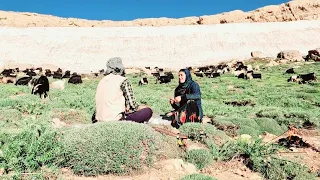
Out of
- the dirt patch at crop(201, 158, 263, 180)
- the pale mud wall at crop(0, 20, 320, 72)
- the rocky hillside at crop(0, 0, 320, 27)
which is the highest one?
the rocky hillside at crop(0, 0, 320, 27)

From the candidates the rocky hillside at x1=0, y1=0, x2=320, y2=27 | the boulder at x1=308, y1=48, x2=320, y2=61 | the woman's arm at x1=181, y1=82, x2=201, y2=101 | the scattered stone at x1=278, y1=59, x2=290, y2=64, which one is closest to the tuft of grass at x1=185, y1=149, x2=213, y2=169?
the woman's arm at x1=181, y1=82, x2=201, y2=101

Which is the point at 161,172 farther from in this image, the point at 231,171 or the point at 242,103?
the point at 242,103

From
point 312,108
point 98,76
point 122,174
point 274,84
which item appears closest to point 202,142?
point 122,174

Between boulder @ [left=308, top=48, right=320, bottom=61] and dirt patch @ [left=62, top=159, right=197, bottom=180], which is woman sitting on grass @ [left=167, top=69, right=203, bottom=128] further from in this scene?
boulder @ [left=308, top=48, right=320, bottom=61]

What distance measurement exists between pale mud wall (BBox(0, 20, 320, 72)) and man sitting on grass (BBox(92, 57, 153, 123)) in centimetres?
3717

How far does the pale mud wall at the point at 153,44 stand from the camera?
50219mm

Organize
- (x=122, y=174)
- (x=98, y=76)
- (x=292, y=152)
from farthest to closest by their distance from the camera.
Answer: (x=98, y=76) → (x=292, y=152) → (x=122, y=174)

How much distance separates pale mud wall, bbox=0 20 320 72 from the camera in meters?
50.2

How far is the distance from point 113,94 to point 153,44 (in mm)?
51745

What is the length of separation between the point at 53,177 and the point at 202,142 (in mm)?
3110

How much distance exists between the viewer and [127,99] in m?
7.97

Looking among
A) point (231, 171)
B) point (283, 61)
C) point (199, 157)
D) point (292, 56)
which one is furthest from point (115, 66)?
point (292, 56)

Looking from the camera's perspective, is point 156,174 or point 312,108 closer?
point 156,174

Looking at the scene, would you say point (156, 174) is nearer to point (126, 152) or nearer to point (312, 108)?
point (126, 152)
